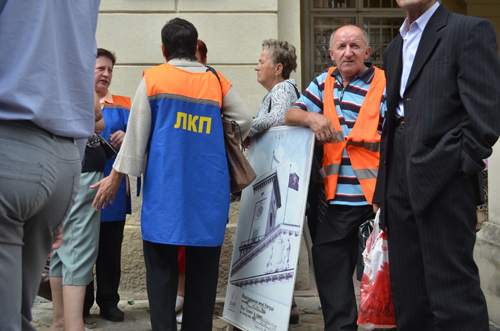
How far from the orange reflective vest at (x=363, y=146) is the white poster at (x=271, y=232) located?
0.48ft

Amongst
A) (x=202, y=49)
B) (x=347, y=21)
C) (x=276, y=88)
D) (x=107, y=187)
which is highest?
(x=347, y=21)

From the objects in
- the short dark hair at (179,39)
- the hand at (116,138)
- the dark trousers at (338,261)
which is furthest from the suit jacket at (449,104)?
the hand at (116,138)

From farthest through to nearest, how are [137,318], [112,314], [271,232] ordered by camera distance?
[137,318] < [112,314] < [271,232]

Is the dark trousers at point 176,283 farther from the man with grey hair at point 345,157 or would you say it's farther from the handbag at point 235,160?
the man with grey hair at point 345,157

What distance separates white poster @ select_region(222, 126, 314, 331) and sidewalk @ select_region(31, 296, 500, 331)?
0.55 meters

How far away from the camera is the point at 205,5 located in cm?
519

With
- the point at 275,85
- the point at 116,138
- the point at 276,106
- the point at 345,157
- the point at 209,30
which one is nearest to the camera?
the point at 345,157

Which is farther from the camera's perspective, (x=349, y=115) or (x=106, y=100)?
(x=106, y=100)

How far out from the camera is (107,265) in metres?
4.16

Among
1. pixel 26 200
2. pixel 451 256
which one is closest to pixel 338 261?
pixel 451 256

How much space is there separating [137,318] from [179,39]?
7.17 feet

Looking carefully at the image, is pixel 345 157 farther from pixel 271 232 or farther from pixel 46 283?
pixel 46 283

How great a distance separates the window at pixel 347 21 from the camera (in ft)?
27.8

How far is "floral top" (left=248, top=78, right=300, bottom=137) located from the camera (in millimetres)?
3588
